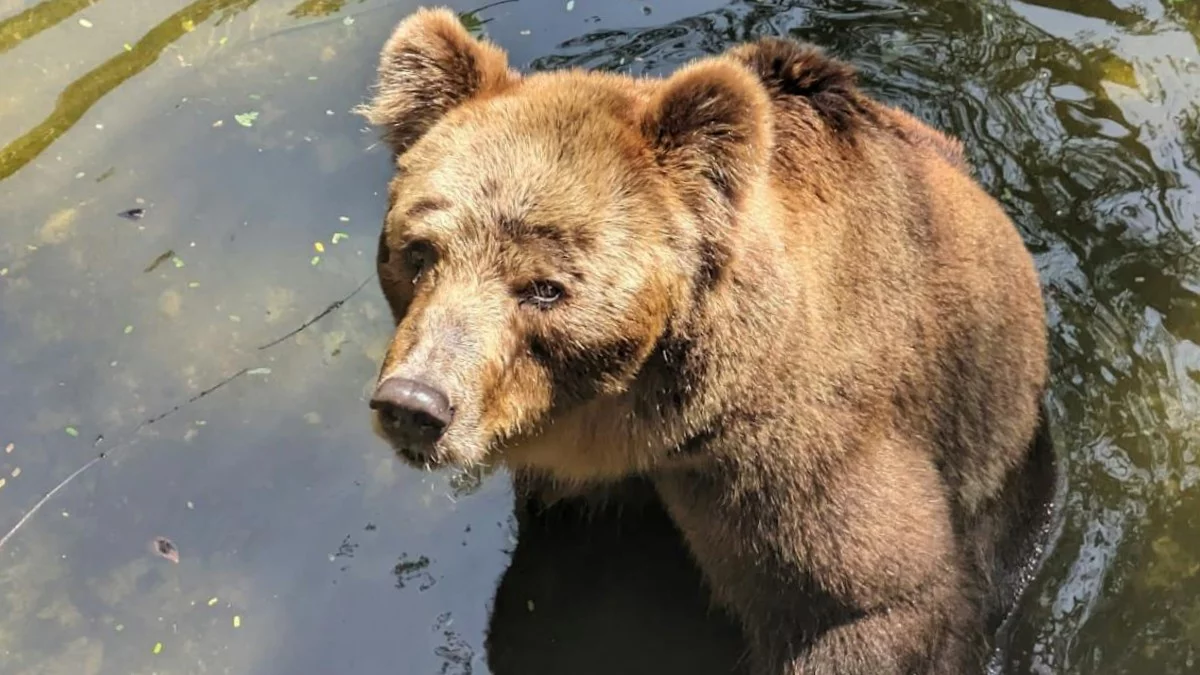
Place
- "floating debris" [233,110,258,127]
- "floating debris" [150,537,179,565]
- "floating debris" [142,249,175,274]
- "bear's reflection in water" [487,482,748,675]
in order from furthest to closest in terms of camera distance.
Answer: "floating debris" [233,110,258,127] < "floating debris" [142,249,175,274] < "floating debris" [150,537,179,565] < "bear's reflection in water" [487,482,748,675]

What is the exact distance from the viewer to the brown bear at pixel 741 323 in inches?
116

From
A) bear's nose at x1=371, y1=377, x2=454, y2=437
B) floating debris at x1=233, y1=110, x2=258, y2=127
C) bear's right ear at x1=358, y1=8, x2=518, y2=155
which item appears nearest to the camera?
bear's nose at x1=371, y1=377, x2=454, y2=437

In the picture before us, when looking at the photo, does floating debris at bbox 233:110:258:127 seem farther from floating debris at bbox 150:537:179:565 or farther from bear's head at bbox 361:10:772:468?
bear's head at bbox 361:10:772:468

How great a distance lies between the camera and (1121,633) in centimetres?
457

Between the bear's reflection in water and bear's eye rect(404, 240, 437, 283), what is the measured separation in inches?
64.4

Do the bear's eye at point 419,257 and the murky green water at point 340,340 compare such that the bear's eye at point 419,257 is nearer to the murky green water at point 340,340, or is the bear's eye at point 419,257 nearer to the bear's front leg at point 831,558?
the bear's front leg at point 831,558

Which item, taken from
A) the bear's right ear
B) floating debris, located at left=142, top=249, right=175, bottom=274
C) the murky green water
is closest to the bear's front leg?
the murky green water

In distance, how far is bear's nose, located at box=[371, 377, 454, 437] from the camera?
8.86ft

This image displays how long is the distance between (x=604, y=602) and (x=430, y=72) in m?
2.34

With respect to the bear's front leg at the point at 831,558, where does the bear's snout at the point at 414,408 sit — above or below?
above

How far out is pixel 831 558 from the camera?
363 cm

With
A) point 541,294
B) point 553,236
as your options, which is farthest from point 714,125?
point 541,294

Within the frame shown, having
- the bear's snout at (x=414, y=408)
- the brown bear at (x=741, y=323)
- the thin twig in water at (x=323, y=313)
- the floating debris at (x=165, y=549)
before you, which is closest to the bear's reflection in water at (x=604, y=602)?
the brown bear at (x=741, y=323)

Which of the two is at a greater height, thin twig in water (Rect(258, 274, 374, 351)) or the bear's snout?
the bear's snout
